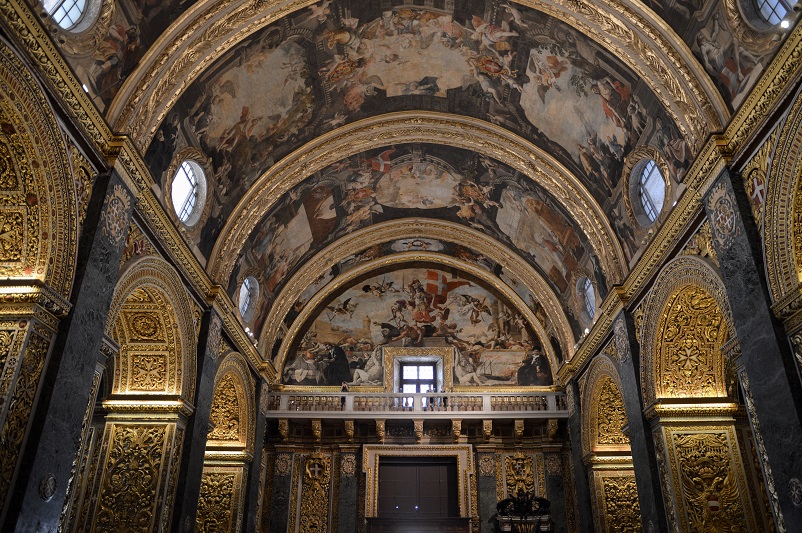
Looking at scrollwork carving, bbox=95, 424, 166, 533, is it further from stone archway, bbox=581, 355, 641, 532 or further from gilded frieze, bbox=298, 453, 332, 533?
stone archway, bbox=581, 355, 641, 532

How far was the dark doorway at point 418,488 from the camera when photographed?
1970 cm

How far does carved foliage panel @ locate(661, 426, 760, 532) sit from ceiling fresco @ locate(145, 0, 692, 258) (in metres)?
4.44

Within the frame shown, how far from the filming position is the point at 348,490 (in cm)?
1973

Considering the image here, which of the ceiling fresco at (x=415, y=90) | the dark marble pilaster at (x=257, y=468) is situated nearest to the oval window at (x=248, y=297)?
the dark marble pilaster at (x=257, y=468)

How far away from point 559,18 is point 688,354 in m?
7.56

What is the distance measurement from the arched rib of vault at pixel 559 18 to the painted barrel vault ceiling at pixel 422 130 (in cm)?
3

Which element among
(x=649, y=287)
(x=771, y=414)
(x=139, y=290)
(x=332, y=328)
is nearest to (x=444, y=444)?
(x=332, y=328)

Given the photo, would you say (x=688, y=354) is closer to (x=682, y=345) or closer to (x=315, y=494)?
(x=682, y=345)

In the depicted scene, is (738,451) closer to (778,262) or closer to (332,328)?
(778,262)

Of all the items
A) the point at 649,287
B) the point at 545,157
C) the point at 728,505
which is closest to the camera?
the point at 728,505

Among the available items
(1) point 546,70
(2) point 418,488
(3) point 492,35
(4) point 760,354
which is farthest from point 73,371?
(2) point 418,488

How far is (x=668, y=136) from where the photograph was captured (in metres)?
12.2

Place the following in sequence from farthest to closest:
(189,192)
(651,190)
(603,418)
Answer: (603,418) < (189,192) < (651,190)

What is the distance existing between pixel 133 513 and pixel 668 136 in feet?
42.2
